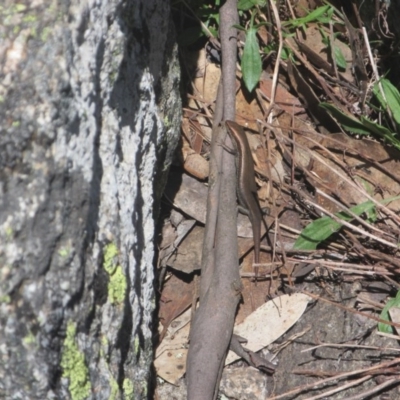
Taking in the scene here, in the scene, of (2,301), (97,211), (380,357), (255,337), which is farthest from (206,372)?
(2,301)

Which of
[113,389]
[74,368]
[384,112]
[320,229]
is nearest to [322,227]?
[320,229]

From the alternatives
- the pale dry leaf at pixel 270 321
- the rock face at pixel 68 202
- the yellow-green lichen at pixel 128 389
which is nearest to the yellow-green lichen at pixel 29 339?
the rock face at pixel 68 202

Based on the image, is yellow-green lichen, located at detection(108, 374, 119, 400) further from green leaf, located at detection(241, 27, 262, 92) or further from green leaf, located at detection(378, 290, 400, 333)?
green leaf, located at detection(241, 27, 262, 92)

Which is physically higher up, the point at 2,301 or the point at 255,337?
the point at 255,337

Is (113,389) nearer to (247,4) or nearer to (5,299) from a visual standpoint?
(5,299)

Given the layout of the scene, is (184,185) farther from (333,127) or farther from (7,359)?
(7,359)

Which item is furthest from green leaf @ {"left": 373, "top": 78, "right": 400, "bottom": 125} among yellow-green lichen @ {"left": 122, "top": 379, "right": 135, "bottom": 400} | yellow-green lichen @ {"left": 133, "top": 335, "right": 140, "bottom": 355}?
yellow-green lichen @ {"left": 122, "top": 379, "right": 135, "bottom": 400}
